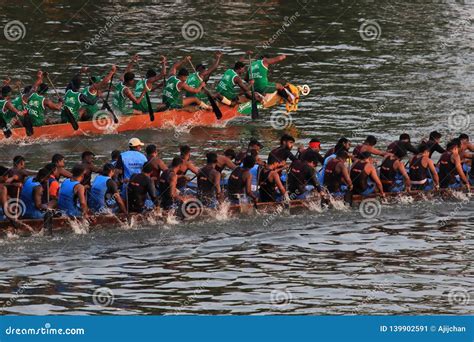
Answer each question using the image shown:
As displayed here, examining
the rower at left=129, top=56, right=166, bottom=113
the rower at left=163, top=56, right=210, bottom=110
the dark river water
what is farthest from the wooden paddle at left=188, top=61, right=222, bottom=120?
the rower at left=129, top=56, right=166, bottom=113

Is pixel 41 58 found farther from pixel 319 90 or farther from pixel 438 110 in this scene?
pixel 438 110

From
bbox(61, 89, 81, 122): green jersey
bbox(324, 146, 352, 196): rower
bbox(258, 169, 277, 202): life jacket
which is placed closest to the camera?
bbox(258, 169, 277, 202): life jacket

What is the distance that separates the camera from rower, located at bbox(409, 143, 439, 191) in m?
33.4

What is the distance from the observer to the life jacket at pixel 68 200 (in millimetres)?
29484

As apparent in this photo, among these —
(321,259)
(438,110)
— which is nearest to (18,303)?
(321,259)

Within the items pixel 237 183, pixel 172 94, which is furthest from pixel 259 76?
pixel 237 183

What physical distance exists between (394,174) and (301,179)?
106 inches

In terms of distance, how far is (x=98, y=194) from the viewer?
29953 mm

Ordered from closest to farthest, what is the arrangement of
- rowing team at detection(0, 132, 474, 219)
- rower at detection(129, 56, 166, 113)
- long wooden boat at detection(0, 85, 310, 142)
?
rowing team at detection(0, 132, 474, 219) → long wooden boat at detection(0, 85, 310, 142) → rower at detection(129, 56, 166, 113)

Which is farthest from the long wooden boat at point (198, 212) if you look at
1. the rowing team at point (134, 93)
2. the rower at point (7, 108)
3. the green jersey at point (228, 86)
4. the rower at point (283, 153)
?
the green jersey at point (228, 86)

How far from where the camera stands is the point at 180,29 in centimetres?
5406

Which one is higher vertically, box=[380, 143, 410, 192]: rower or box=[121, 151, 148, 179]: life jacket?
box=[121, 151, 148, 179]: life jacket

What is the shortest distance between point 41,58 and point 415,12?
58.4ft

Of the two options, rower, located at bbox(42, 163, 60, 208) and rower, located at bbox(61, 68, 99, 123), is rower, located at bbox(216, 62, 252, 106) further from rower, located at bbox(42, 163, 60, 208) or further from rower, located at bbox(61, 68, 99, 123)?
rower, located at bbox(42, 163, 60, 208)
